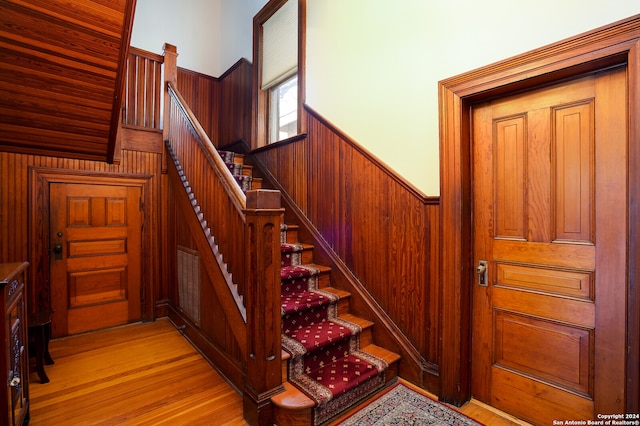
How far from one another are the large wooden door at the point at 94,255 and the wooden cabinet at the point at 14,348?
1.52 m

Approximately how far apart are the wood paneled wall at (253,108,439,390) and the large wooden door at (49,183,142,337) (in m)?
1.93

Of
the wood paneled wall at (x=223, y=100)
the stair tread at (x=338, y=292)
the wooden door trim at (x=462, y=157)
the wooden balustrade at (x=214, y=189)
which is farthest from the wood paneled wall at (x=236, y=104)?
the wooden door trim at (x=462, y=157)

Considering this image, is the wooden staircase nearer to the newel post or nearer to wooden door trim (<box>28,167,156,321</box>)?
the newel post

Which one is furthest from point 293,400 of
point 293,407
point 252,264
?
point 252,264

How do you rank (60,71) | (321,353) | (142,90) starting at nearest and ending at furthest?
(321,353) < (60,71) < (142,90)

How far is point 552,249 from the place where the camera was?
174 cm

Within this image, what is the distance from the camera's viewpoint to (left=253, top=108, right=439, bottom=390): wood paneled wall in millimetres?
2123

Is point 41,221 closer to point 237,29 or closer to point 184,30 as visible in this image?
point 184,30

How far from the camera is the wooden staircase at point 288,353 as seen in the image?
5.54 ft

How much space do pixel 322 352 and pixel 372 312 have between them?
1.79 ft

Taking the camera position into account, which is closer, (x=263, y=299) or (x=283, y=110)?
(x=263, y=299)

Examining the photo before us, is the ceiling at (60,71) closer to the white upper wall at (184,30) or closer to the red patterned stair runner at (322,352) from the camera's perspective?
the red patterned stair runner at (322,352)

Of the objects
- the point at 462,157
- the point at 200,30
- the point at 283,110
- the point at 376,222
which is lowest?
the point at 376,222

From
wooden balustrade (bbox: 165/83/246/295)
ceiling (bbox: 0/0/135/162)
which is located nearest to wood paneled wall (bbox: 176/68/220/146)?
wooden balustrade (bbox: 165/83/246/295)
